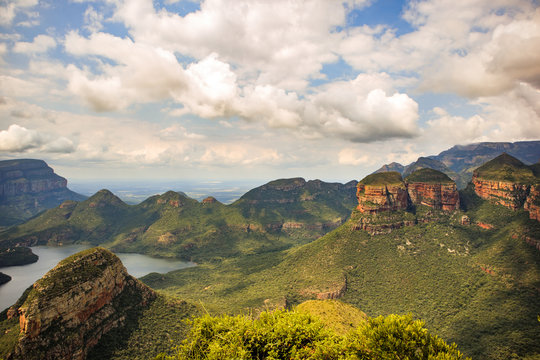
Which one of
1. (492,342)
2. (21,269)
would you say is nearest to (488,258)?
(492,342)

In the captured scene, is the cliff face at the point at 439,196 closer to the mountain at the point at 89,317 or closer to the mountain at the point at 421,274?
the mountain at the point at 421,274

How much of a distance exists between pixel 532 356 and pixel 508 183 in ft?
302

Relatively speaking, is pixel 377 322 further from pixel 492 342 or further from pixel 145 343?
pixel 492 342

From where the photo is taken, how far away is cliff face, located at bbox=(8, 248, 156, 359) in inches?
1818

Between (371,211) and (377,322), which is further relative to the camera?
(371,211)

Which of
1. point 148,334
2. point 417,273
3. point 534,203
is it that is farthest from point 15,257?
point 534,203

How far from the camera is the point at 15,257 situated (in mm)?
182875

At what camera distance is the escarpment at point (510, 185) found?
103m

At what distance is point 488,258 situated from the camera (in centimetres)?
9650

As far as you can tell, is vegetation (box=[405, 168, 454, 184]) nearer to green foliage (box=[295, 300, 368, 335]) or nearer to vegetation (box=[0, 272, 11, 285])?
green foliage (box=[295, 300, 368, 335])

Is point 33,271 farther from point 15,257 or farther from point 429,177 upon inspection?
point 429,177

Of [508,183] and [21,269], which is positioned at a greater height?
[508,183]

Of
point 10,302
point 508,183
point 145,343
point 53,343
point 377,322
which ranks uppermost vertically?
point 508,183

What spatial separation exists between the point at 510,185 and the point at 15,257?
1021 ft
